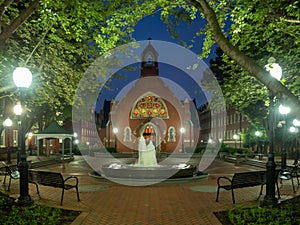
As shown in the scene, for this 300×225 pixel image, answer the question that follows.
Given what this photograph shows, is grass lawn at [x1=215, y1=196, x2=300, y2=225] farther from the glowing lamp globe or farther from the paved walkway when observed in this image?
the glowing lamp globe

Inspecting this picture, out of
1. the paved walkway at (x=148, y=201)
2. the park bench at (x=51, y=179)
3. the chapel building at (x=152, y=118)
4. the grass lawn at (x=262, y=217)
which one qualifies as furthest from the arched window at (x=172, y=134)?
the grass lawn at (x=262, y=217)

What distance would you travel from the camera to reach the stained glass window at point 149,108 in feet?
159

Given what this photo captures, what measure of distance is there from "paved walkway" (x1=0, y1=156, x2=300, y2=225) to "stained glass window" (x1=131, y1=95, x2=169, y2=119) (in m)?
32.9

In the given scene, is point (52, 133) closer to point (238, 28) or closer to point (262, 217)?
point (238, 28)

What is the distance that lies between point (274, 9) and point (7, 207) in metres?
9.17

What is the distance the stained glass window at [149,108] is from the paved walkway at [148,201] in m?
32.9

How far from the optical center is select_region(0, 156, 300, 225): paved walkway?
344 inches

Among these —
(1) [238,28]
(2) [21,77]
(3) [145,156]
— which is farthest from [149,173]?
(1) [238,28]

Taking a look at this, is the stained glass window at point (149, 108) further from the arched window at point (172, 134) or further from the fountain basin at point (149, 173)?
the fountain basin at point (149, 173)

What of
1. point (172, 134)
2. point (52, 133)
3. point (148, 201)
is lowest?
point (148, 201)

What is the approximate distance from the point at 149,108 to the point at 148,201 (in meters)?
37.6

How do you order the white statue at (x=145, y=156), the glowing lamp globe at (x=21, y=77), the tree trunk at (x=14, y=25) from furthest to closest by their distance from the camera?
the white statue at (x=145, y=156)
the glowing lamp globe at (x=21, y=77)
the tree trunk at (x=14, y=25)

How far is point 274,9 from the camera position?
873cm

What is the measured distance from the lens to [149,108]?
48.7m
